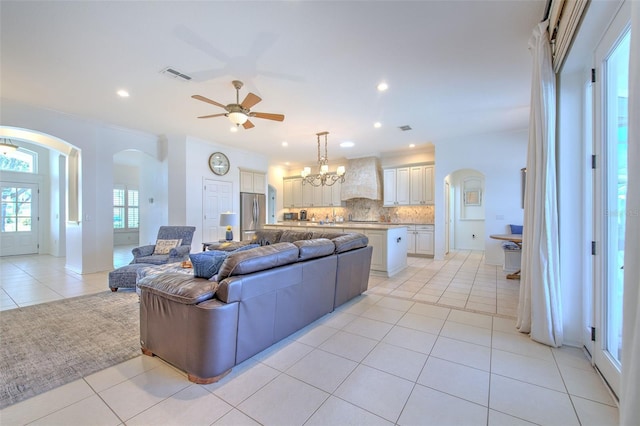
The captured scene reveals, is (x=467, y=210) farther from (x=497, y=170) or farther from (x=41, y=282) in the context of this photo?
(x=41, y=282)

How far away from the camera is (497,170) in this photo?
626cm

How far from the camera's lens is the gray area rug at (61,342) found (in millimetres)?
1988

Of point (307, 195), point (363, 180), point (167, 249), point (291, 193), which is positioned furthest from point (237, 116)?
point (291, 193)

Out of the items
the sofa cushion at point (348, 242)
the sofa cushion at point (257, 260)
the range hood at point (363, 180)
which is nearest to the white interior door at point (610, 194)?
the sofa cushion at point (348, 242)

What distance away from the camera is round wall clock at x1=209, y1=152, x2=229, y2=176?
22.8ft

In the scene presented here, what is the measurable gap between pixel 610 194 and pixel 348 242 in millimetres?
2394

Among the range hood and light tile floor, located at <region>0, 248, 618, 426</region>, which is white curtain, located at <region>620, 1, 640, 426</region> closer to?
light tile floor, located at <region>0, 248, 618, 426</region>

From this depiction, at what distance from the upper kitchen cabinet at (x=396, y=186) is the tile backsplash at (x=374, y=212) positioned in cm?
39

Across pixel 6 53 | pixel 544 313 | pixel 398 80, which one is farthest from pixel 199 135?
pixel 544 313

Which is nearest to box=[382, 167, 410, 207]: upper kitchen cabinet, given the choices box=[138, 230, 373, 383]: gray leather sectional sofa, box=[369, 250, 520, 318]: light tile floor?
box=[369, 250, 520, 318]: light tile floor

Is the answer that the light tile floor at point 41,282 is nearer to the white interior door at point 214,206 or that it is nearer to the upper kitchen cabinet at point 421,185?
the white interior door at point 214,206

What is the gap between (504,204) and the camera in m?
6.20

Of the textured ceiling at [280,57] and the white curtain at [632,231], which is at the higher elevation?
the textured ceiling at [280,57]

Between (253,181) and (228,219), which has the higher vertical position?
(253,181)
